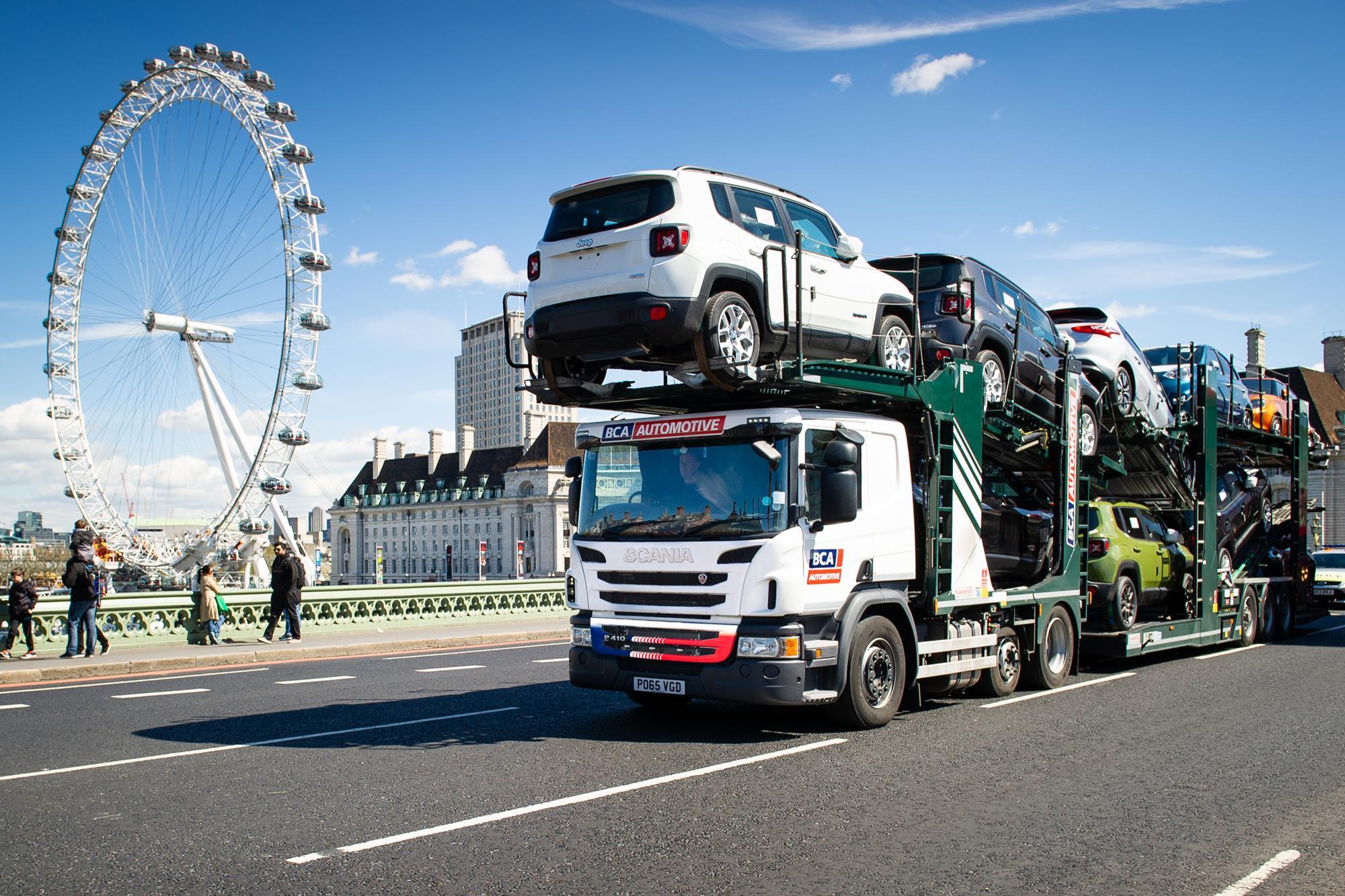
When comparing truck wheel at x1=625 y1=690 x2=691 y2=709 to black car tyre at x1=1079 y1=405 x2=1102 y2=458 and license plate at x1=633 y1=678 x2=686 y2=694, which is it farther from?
black car tyre at x1=1079 y1=405 x2=1102 y2=458

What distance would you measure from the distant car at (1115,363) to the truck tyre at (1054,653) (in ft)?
10.2

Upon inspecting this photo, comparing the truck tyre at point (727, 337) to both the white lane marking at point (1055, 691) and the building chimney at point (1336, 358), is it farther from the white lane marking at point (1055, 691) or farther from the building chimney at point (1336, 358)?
the building chimney at point (1336, 358)

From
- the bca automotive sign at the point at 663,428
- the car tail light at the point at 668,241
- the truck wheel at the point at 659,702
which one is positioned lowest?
the truck wheel at the point at 659,702

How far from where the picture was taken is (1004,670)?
39.0 ft

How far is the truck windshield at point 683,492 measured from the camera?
912cm

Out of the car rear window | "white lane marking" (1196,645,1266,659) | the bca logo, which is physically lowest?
"white lane marking" (1196,645,1266,659)

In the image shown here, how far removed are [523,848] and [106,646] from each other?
50.3 ft

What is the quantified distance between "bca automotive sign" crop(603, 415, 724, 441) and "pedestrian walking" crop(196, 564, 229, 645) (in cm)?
1318

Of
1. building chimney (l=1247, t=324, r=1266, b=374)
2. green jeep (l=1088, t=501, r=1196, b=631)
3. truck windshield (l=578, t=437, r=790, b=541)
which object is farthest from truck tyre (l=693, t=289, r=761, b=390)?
building chimney (l=1247, t=324, r=1266, b=374)

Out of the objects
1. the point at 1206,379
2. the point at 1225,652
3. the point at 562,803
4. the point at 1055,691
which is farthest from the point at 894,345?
the point at 1225,652

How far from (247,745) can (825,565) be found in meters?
5.10

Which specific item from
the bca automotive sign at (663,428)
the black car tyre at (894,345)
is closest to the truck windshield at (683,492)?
the bca automotive sign at (663,428)

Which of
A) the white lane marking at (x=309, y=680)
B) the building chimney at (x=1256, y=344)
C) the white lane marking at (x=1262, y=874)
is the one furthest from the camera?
the building chimney at (x=1256, y=344)

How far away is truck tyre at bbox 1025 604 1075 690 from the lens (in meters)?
12.2
